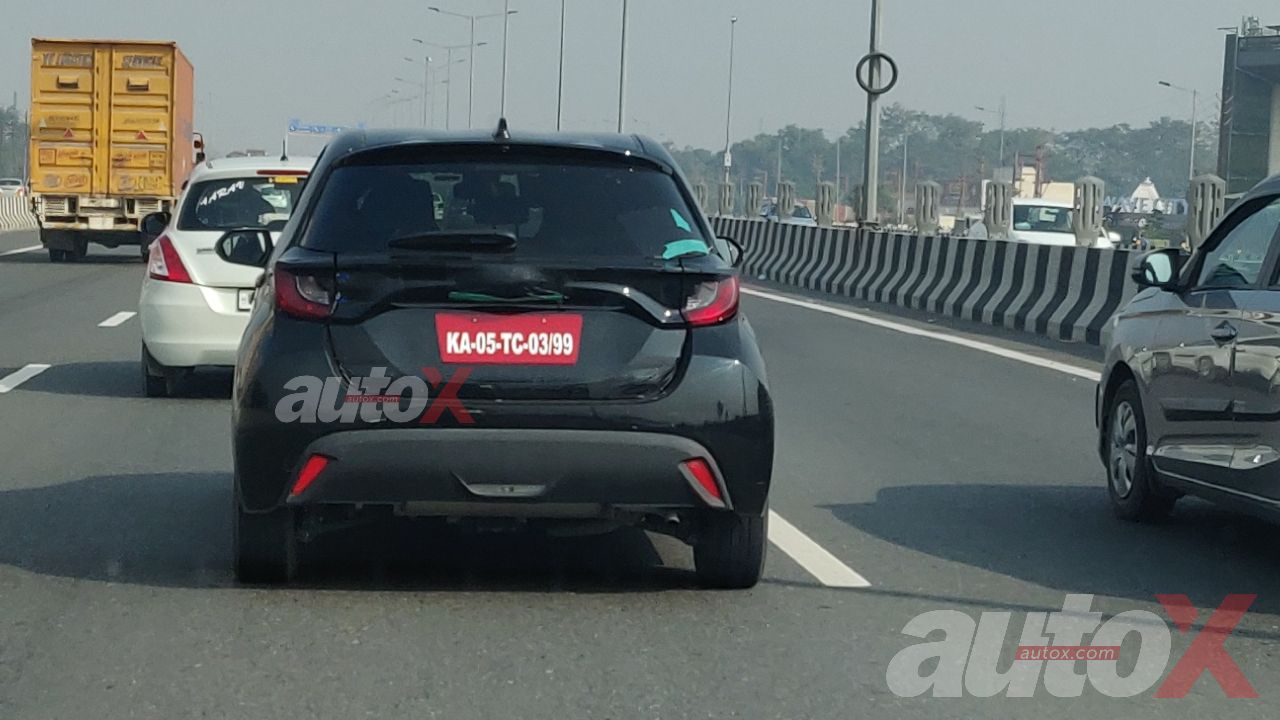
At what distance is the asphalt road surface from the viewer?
534cm

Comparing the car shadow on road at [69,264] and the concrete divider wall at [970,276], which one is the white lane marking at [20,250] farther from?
the concrete divider wall at [970,276]

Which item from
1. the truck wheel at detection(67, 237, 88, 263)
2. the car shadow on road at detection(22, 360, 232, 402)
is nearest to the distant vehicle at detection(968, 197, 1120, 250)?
the truck wheel at detection(67, 237, 88, 263)

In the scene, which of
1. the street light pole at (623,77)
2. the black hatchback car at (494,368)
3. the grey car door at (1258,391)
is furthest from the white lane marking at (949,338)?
the street light pole at (623,77)

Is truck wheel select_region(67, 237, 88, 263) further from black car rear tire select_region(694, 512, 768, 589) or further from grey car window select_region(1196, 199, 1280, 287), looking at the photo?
black car rear tire select_region(694, 512, 768, 589)

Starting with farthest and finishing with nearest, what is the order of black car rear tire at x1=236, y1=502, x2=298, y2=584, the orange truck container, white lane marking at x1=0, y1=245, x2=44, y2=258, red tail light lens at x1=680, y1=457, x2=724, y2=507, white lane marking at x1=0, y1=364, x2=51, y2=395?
white lane marking at x1=0, y1=245, x2=44, y2=258
the orange truck container
white lane marking at x1=0, y1=364, x2=51, y2=395
black car rear tire at x1=236, y1=502, x2=298, y2=584
red tail light lens at x1=680, y1=457, x2=724, y2=507

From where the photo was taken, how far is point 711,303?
636 centimetres

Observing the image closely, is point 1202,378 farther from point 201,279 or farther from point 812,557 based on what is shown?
point 201,279

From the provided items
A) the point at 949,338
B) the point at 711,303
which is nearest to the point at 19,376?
the point at 711,303

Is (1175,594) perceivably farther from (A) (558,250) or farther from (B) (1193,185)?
(B) (1193,185)

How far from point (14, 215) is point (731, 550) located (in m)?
57.6

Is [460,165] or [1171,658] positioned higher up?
[460,165]

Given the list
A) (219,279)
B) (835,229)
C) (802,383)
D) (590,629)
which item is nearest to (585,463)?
(590,629)

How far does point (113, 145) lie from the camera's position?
108 feet

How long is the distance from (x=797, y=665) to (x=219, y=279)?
293 inches
